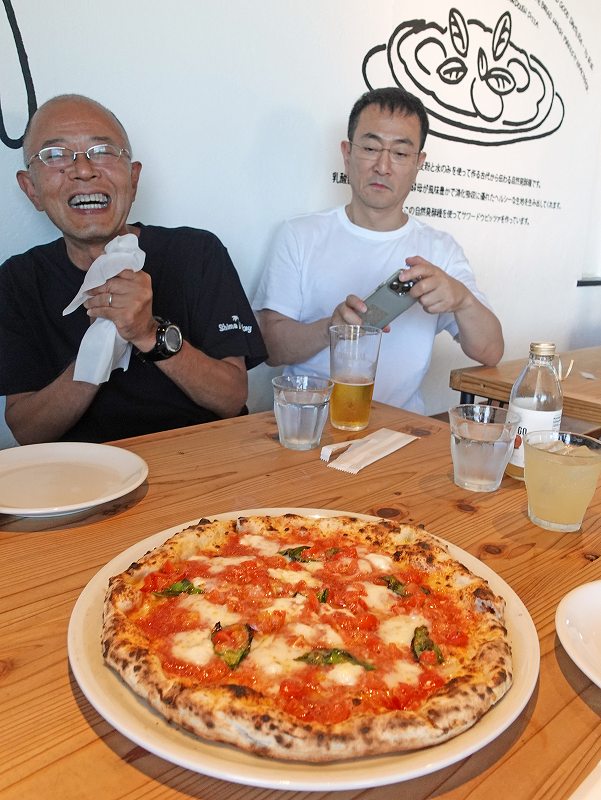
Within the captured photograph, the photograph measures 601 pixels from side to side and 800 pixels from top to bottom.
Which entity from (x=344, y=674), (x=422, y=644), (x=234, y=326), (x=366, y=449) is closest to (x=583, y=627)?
(x=422, y=644)

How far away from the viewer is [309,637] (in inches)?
27.7

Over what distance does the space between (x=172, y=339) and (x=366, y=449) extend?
621 mm

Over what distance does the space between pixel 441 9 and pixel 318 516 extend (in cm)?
308

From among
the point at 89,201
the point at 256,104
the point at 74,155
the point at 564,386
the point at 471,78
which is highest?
the point at 471,78

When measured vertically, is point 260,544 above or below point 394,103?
below

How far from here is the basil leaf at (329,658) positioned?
A: 2.17 feet

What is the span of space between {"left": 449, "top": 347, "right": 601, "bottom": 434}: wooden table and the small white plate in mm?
1289

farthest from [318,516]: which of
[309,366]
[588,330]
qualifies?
[588,330]

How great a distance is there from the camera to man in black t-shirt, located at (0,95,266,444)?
5.51 ft

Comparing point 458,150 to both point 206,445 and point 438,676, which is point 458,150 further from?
point 438,676

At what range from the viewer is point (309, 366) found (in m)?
2.41

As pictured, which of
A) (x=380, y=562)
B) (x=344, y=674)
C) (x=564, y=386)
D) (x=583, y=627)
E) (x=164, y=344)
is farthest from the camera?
(x=564, y=386)

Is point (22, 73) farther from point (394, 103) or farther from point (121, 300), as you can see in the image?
point (394, 103)

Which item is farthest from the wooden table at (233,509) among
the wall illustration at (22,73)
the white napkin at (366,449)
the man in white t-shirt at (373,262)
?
the wall illustration at (22,73)
